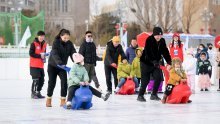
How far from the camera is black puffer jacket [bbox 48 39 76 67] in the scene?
30.0 ft

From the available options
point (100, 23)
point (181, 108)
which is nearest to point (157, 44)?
point (181, 108)

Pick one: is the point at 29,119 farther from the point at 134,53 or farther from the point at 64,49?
the point at 134,53

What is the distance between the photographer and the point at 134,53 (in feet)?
42.7

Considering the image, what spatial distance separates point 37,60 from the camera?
11.4 m

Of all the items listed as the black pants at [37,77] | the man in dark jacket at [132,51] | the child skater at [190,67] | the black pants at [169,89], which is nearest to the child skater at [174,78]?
the black pants at [169,89]

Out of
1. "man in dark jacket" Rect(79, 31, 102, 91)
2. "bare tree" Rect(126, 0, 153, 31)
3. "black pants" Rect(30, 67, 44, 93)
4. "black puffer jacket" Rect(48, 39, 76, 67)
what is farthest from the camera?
"bare tree" Rect(126, 0, 153, 31)

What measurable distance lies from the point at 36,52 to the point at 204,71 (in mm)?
5680

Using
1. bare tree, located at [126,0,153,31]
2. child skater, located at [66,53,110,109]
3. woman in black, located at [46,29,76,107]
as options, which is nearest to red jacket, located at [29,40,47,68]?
woman in black, located at [46,29,76,107]

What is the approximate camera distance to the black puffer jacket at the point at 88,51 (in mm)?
11586

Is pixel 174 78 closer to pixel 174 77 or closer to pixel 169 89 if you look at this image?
pixel 174 77

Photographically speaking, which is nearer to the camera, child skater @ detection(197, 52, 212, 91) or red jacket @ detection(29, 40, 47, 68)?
red jacket @ detection(29, 40, 47, 68)

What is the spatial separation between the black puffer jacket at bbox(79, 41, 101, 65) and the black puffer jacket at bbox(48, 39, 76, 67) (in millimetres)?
2181

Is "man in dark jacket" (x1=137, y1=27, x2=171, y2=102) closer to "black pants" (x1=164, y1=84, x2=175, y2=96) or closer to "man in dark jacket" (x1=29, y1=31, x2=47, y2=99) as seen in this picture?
"black pants" (x1=164, y1=84, x2=175, y2=96)

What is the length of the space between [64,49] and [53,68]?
40 cm
